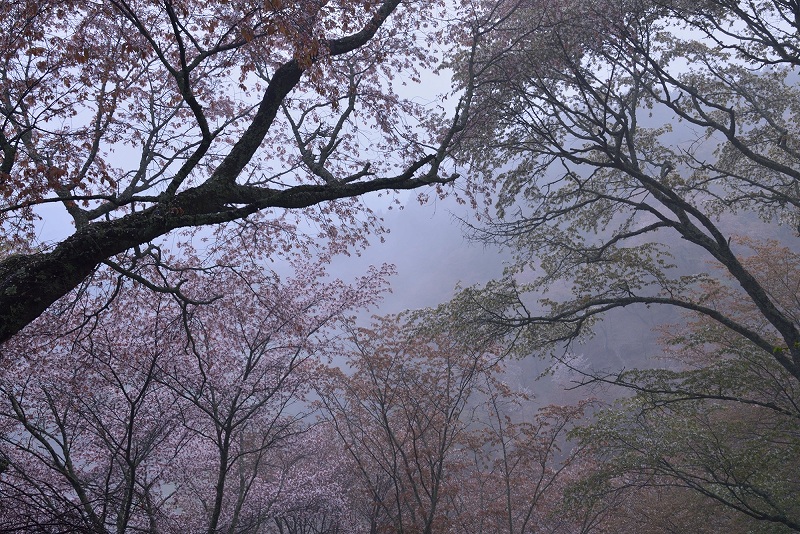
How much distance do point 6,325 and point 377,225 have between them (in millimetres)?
4911

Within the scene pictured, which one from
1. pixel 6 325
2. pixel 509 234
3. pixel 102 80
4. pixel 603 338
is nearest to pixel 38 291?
pixel 6 325

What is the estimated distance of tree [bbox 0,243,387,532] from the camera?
7.31 m

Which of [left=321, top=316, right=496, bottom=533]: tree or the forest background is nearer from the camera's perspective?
the forest background

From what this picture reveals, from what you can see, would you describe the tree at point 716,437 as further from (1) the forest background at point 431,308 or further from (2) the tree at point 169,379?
(2) the tree at point 169,379

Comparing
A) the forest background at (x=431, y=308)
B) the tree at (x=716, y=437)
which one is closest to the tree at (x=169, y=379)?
the forest background at (x=431, y=308)

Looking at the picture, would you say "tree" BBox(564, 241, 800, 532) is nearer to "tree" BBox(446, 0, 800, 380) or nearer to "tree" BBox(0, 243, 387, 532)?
"tree" BBox(446, 0, 800, 380)

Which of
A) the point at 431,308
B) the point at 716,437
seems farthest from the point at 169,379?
the point at 716,437

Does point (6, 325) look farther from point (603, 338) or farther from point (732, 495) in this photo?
point (603, 338)

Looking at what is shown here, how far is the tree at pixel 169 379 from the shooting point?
7312 mm

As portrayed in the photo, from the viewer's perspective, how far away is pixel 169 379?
877 centimetres

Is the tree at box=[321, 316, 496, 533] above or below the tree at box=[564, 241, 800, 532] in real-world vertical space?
above

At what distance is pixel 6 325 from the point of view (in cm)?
325

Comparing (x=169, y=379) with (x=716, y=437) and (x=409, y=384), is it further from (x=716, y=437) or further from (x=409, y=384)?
(x=716, y=437)

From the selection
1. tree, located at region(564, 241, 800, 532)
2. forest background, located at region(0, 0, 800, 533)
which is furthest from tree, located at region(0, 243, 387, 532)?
tree, located at region(564, 241, 800, 532)
